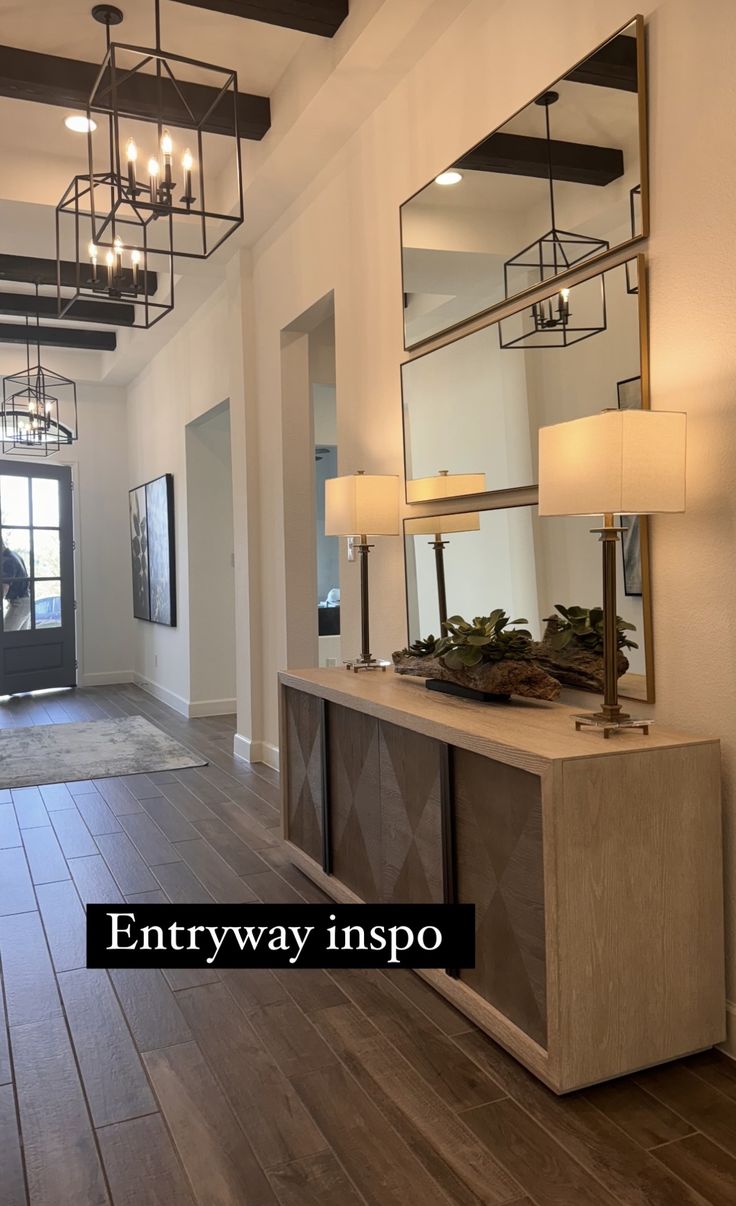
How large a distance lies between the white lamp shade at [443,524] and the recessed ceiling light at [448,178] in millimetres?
1140

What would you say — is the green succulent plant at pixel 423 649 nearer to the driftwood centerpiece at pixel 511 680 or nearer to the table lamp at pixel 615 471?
the driftwood centerpiece at pixel 511 680

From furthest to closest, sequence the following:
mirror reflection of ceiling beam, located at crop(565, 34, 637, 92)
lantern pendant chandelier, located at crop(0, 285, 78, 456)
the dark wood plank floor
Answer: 1. lantern pendant chandelier, located at crop(0, 285, 78, 456)
2. mirror reflection of ceiling beam, located at crop(565, 34, 637, 92)
3. the dark wood plank floor

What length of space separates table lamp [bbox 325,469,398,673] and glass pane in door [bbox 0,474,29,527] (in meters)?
5.73

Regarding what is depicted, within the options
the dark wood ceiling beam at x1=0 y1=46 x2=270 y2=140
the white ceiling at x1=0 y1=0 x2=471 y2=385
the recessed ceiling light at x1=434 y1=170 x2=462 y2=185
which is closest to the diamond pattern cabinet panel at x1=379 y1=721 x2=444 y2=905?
the recessed ceiling light at x1=434 y1=170 x2=462 y2=185

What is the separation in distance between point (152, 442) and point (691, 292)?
6.60 meters

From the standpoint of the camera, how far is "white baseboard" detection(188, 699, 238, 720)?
7.09 meters

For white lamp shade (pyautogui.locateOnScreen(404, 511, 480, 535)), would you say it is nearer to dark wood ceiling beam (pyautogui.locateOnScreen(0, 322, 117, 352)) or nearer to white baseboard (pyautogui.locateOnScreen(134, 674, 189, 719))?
white baseboard (pyautogui.locateOnScreen(134, 674, 189, 719))

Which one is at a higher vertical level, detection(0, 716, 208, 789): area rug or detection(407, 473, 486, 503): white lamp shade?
detection(407, 473, 486, 503): white lamp shade

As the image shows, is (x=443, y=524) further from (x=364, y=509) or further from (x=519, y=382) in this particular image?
(x=519, y=382)

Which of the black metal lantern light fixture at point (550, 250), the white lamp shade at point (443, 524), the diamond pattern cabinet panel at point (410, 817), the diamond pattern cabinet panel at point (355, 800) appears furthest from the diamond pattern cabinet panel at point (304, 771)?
the black metal lantern light fixture at point (550, 250)

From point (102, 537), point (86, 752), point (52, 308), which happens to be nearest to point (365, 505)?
point (86, 752)

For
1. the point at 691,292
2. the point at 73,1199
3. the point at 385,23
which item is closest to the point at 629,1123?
the point at 73,1199

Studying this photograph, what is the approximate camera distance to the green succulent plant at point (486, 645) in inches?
102

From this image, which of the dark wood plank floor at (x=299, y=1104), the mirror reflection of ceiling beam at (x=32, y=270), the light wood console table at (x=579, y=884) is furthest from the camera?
the mirror reflection of ceiling beam at (x=32, y=270)
